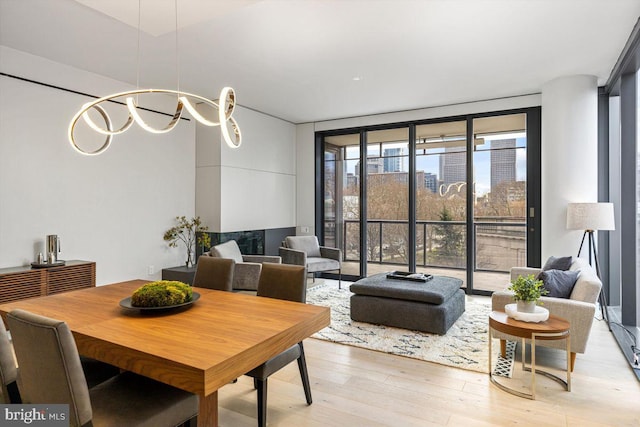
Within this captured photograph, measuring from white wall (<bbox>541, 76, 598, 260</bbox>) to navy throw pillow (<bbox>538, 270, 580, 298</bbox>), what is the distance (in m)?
1.49

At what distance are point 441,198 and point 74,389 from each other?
542cm

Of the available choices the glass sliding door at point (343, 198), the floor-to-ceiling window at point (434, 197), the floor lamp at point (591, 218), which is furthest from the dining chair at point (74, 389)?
the glass sliding door at point (343, 198)

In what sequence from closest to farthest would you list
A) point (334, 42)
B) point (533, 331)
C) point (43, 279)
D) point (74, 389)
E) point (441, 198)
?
point (74, 389), point (533, 331), point (334, 42), point (43, 279), point (441, 198)

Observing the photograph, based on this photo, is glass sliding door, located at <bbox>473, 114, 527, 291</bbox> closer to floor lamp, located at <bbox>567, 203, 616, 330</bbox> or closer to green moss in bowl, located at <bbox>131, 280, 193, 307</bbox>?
floor lamp, located at <bbox>567, 203, 616, 330</bbox>

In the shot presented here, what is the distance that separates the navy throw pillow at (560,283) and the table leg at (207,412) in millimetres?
2783

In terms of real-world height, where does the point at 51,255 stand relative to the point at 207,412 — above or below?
above

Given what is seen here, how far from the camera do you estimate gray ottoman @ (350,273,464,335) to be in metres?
3.82

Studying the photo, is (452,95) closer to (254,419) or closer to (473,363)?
(473,363)

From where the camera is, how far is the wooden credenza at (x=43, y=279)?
3.44m

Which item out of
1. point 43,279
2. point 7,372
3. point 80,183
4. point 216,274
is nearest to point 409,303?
point 216,274

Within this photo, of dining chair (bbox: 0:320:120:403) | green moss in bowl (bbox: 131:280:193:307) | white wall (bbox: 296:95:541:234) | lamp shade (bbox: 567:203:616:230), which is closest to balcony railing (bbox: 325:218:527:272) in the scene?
white wall (bbox: 296:95:541:234)

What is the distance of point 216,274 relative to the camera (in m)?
3.02

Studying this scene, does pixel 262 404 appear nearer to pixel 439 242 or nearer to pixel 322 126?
pixel 439 242

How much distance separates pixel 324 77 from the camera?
4527mm
